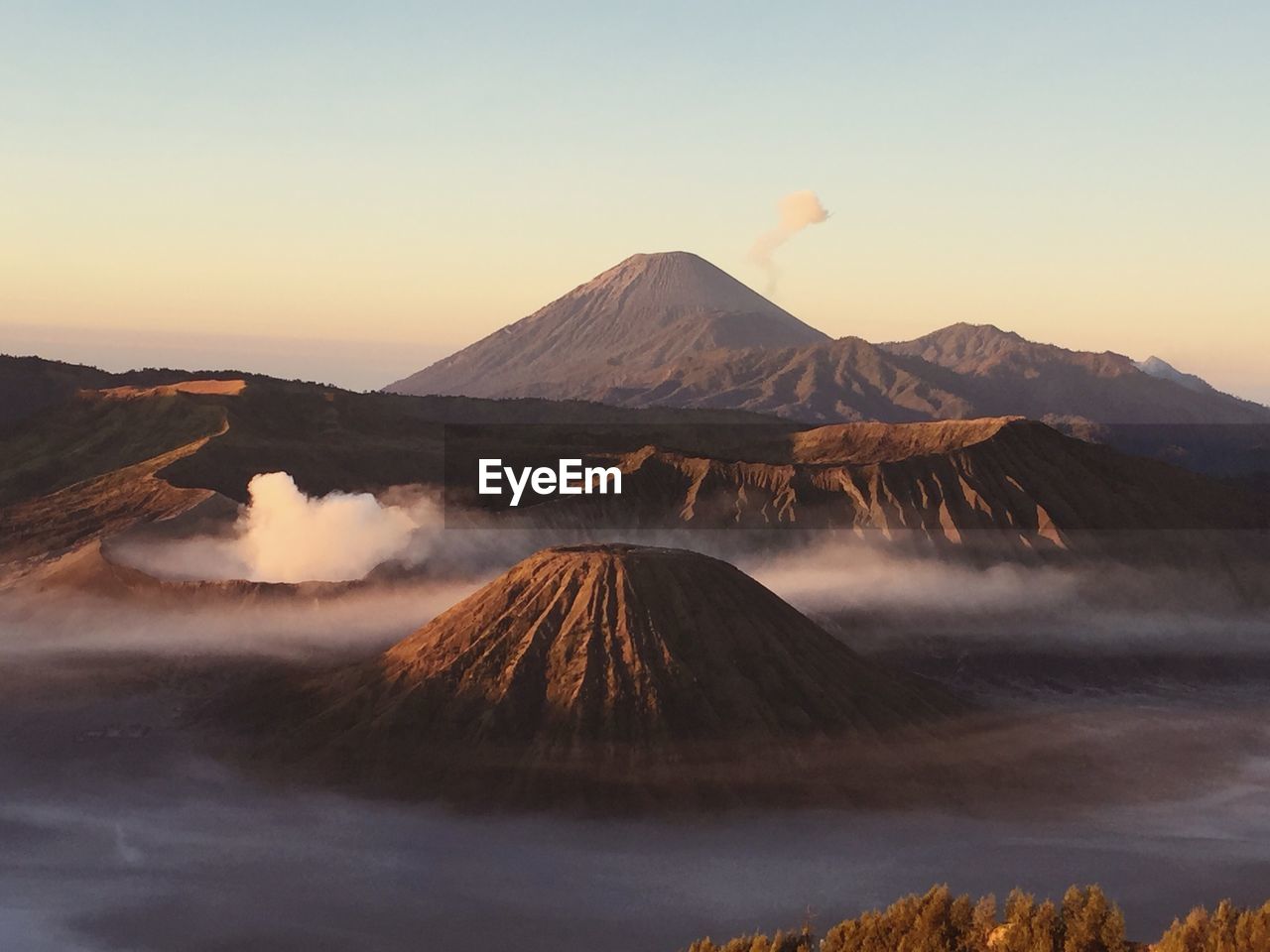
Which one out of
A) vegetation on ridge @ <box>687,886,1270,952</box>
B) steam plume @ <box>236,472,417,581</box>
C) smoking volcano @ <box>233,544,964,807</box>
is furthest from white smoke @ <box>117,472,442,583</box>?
vegetation on ridge @ <box>687,886,1270,952</box>

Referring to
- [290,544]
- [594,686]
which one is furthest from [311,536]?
[594,686]

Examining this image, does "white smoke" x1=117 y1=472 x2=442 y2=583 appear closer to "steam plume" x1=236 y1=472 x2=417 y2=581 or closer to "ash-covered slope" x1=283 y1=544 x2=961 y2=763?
"steam plume" x1=236 y1=472 x2=417 y2=581

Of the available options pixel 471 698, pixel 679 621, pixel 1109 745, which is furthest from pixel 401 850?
pixel 1109 745

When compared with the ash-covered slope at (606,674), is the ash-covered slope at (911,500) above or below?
above

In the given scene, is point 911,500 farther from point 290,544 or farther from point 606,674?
point 606,674

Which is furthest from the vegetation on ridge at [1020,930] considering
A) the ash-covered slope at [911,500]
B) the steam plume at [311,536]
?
the ash-covered slope at [911,500]

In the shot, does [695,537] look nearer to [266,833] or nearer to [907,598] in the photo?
[907,598]

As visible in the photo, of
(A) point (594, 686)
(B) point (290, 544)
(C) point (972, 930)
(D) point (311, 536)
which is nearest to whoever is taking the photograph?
(C) point (972, 930)

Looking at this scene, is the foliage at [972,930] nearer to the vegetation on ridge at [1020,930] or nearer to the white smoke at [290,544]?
the vegetation on ridge at [1020,930]
